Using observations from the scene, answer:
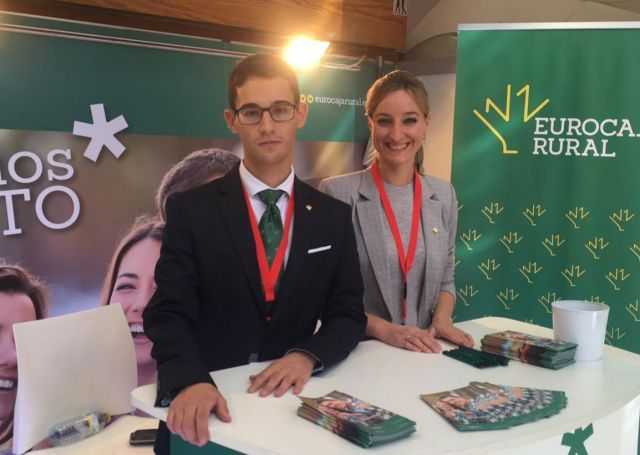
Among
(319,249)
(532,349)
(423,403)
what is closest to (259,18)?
(319,249)

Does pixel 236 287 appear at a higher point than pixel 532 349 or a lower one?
higher

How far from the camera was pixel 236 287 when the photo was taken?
66.5 inches

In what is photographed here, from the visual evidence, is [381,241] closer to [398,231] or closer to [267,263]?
[398,231]

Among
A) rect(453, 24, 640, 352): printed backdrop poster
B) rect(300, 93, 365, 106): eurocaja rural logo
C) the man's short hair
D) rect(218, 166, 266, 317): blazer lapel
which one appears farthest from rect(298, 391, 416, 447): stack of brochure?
rect(300, 93, 365, 106): eurocaja rural logo

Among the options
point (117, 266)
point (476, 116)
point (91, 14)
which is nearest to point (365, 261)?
point (476, 116)

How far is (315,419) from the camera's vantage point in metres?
1.27

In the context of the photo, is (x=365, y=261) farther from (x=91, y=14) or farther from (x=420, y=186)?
(x=91, y=14)

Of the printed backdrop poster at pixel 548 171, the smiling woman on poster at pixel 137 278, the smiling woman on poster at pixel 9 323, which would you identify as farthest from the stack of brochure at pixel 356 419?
the smiling woman on poster at pixel 137 278

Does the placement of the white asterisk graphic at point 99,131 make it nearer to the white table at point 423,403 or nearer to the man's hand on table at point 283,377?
the white table at point 423,403

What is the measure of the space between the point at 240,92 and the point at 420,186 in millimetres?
891

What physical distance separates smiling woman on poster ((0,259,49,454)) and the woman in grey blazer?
1.94 meters

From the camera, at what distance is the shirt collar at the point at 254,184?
1.76m

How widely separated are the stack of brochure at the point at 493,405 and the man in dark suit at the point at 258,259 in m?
0.35

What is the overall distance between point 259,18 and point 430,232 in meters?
2.35
